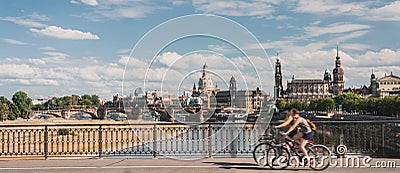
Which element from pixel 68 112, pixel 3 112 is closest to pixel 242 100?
pixel 3 112

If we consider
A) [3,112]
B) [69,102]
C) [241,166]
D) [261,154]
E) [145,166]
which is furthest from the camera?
[69,102]

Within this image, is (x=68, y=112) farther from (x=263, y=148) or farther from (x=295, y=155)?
(x=295, y=155)

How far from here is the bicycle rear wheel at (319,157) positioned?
11211 millimetres

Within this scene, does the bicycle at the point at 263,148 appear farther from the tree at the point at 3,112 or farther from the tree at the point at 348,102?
the tree at the point at 348,102

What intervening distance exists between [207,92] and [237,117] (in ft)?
11.3

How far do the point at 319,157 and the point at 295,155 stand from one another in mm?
589

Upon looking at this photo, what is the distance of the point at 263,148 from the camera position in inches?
459

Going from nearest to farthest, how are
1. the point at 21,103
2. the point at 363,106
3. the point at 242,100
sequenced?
1. the point at 242,100
2. the point at 363,106
3. the point at 21,103

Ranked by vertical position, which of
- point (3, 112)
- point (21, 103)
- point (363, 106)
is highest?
point (21, 103)

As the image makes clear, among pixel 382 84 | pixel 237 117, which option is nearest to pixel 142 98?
pixel 237 117

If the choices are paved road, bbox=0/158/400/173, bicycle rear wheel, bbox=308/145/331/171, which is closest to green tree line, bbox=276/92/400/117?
paved road, bbox=0/158/400/173

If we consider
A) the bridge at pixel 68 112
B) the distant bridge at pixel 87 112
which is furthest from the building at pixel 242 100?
the bridge at pixel 68 112

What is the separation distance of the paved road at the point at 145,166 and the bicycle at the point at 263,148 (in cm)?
21

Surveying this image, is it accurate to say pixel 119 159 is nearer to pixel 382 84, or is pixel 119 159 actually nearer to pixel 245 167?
pixel 245 167
